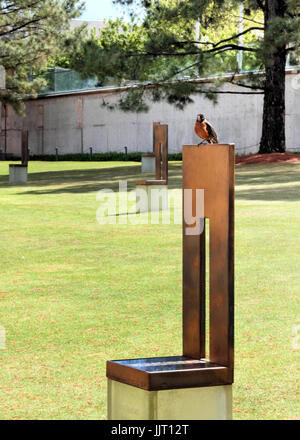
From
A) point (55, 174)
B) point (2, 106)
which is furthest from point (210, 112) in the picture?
point (2, 106)

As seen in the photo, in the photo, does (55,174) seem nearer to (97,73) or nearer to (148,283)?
(97,73)

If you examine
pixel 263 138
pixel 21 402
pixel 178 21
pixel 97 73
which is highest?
pixel 178 21

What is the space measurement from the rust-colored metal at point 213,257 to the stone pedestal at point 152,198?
11.3m

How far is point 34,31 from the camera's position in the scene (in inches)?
1538

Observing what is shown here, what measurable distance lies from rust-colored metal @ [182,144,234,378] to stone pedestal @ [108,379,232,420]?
0.13 meters

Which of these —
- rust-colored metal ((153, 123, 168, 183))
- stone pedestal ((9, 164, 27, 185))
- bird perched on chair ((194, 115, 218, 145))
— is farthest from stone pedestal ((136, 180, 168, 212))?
bird perched on chair ((194, 115, 218, 145))

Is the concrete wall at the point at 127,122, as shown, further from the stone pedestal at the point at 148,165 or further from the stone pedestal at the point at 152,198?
the stone pedestal at the point at 152,198

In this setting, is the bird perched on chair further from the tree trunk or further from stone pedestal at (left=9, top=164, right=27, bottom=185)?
the tree trunk

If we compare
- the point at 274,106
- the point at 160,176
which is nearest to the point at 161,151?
the point at 160,176

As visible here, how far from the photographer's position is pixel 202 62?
89.1 feet

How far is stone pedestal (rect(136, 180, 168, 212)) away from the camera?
48.6 ft

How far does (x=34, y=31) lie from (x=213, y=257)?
37.5 metres

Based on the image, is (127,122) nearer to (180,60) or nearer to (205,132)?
(180,60)

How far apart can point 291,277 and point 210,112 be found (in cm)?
2812
